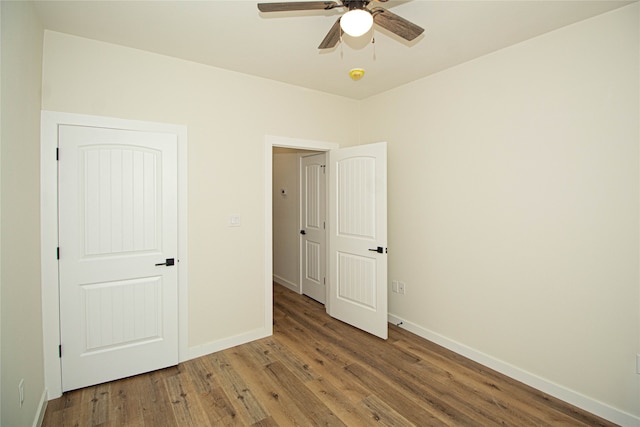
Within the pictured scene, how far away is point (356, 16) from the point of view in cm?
151

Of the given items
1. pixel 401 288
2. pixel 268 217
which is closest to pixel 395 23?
pixel 268 217

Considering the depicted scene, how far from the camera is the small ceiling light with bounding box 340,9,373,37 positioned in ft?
4.93

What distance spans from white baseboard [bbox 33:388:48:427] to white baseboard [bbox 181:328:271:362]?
0.94 meters

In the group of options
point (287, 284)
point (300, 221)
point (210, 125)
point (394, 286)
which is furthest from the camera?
point (287, 284)

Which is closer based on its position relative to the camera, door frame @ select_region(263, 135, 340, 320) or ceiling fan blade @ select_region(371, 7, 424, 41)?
ceiling fan blade @ select_region(371, 7, 424, 41)

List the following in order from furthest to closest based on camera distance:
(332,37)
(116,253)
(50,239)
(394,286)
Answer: (394,286), (116,253), (50,239), (332,37)

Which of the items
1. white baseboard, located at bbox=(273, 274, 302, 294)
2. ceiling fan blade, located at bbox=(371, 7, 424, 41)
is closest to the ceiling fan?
ceiling fan blade, located at bbox=(371, 7, 424, 41)

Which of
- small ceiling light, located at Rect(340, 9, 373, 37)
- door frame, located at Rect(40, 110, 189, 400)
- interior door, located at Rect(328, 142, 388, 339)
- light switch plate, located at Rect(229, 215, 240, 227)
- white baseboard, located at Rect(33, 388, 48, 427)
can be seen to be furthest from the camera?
interior door, located at Rect(328, 142, 388, 339)

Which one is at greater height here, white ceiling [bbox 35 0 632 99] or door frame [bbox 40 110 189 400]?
white ceiling [bbox 35 0 632 99]

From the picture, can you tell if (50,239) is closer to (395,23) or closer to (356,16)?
(356,16)

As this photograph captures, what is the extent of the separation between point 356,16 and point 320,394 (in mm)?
2452

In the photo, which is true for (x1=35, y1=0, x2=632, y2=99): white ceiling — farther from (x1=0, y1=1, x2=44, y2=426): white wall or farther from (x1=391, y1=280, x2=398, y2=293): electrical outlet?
(x1=391, y1=280, x2=398, y2=293): electrical outlet

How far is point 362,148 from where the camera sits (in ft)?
11.1

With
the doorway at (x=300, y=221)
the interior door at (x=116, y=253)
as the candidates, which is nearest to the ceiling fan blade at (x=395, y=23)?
the interior door at (x=116, y=253)
